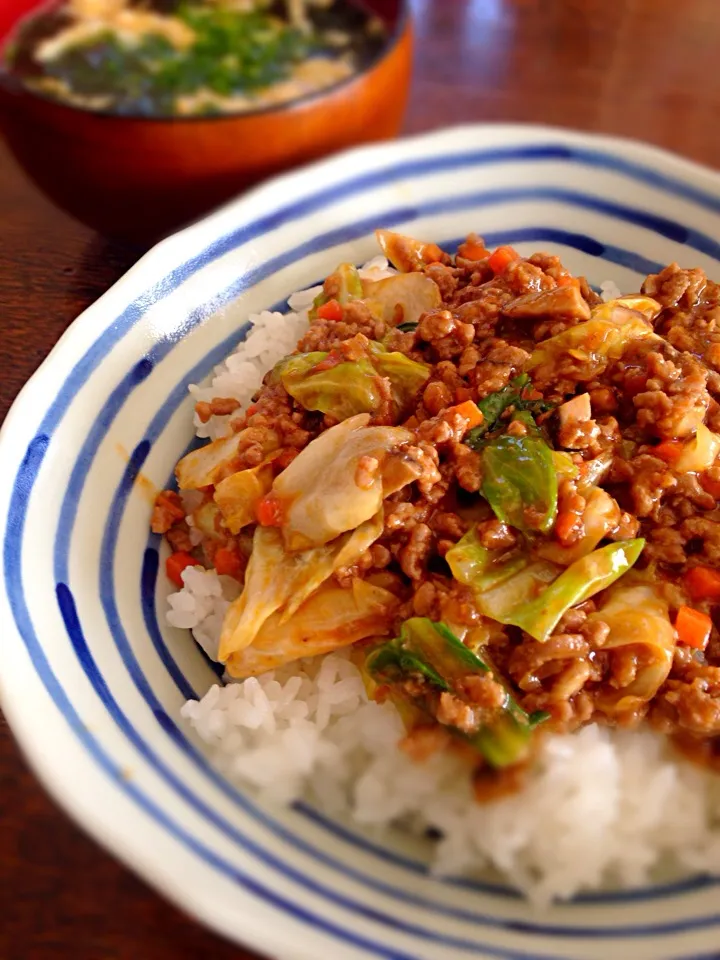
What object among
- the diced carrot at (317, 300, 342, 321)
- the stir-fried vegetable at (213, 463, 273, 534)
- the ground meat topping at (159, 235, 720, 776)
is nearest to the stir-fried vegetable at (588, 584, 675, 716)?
the ground meat topping at (159, 235, 720, 776)

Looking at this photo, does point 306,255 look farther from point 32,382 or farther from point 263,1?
point 263,1

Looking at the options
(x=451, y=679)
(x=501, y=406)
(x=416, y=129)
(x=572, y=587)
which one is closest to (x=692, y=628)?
(x=572, y=587)

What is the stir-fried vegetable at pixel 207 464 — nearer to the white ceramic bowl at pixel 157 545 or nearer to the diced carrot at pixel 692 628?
the white ceramic bowl at pixel 157 545

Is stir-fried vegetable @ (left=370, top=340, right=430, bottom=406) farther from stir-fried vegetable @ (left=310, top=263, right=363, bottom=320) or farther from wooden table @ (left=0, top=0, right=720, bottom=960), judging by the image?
wooden table @ (left=0, top=0, right=720, bottom=960)

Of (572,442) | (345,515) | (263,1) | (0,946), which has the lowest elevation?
(0,946)

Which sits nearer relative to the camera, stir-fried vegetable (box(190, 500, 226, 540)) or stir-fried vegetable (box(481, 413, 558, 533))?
stir-fried vegetable (box(481, 413, 558, 533))

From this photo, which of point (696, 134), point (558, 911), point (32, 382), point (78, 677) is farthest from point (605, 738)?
point (696, 134)
